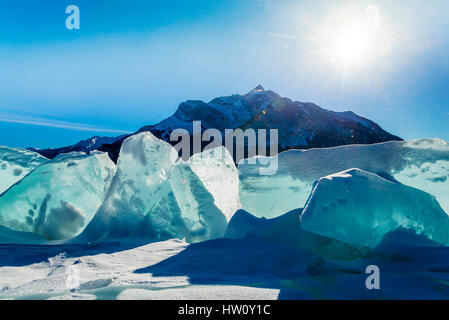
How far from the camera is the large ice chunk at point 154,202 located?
3506mm

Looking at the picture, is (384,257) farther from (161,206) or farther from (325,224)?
(161,206)

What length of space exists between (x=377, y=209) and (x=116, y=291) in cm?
180

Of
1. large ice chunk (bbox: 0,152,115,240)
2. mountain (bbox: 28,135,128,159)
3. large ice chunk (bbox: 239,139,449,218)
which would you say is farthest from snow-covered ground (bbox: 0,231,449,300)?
mountain (bbox: 28,135,128,159)

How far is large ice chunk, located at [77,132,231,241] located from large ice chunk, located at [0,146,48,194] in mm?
1424

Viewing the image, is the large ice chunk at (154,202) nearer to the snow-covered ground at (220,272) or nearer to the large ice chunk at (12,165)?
the snow-covered ground at (220,272)

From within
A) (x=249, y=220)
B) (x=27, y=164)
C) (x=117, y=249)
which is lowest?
(x=117, y=249)

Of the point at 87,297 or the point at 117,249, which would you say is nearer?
the point at 87,297

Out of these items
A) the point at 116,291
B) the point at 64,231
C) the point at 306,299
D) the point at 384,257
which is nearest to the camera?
the point at 306,299

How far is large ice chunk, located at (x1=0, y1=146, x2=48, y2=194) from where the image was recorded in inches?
164

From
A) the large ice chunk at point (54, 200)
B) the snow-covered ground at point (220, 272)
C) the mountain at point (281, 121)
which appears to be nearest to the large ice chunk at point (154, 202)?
the large ice chunk at point (54, 200)

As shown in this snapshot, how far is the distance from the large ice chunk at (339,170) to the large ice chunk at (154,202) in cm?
61

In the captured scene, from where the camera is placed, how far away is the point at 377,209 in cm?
236

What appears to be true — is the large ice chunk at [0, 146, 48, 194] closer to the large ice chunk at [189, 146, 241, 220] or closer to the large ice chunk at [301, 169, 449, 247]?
the large ice chunk at [189, 146, 241, 220]
